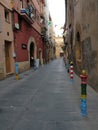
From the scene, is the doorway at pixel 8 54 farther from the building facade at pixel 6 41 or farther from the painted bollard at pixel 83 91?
the painted bollard at pixel 83 91

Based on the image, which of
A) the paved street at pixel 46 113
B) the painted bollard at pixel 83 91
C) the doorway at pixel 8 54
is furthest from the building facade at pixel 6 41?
the painted bollard at pixel 83 91

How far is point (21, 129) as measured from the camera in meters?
4.15

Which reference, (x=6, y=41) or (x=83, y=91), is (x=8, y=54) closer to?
(x=6, y=41)

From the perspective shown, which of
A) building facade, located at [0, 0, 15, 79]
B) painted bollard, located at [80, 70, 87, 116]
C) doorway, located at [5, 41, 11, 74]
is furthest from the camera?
doorway, located at [5, 41, 11, 74]

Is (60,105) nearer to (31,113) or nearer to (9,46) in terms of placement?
(31,113)

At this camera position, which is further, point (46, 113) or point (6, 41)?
point (6, 41)

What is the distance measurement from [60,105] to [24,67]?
14587 mm

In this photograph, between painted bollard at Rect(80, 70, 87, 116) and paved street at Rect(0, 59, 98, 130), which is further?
painted bollard at Rect(80, 70, 87, 116)

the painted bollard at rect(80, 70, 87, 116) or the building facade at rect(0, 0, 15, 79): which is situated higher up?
the building facade at rect(0, 0, 15, 79)

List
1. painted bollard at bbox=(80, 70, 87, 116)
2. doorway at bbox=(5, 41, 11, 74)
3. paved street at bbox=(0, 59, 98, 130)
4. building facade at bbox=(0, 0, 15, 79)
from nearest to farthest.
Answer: paved street at bbox=(0, 59, 98, 130) < painted bollard at bbox=(80, 70, 87, 116) < building facade at bbox=(0, 0, 15, 79) < doorway at bbox=(5, 41, 11, 74)

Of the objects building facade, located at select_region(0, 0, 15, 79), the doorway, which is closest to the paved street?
building facade, located at select_region(0, 0, 15, 79)

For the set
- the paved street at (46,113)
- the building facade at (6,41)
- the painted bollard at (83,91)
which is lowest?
the paved street at (46,113)

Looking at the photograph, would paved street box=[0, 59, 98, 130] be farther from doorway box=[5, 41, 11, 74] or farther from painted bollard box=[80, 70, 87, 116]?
doorway box=[5, 41, 11, 74]

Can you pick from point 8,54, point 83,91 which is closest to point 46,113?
point 83,91
